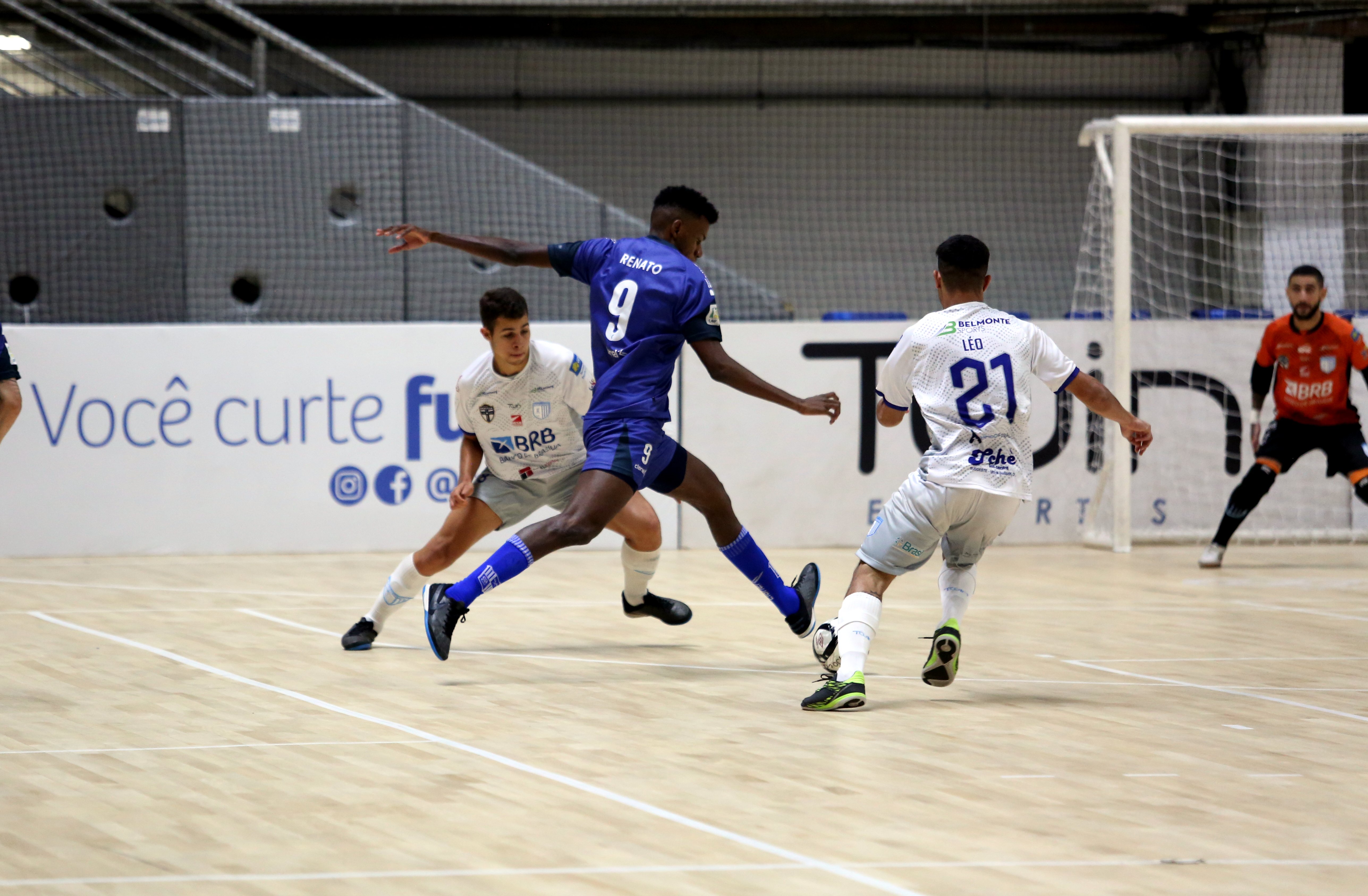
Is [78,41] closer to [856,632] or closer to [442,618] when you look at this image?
[442,618]

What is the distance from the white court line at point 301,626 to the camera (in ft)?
21.2

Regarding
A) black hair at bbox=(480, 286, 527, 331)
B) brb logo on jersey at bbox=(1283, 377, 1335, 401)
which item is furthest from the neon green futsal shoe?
brb logo on jersey at bbox=(1283, 377, 1335, 401)

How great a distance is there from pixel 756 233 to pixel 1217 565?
29.4ft

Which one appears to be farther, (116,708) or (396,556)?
(396,556)

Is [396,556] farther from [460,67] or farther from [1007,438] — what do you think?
[460,67]

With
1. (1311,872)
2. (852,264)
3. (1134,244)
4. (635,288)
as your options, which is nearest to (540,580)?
(635,288)

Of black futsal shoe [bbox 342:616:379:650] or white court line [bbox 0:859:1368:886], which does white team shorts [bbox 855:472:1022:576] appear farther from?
black futsal shoe [bbox 342:616:379:650]

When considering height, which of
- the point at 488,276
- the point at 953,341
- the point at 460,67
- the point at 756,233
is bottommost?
the point at 953,341

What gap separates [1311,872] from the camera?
3205 millimetres

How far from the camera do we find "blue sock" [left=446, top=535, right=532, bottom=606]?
5348mm

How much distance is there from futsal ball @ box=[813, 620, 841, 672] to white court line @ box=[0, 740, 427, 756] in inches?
58.3

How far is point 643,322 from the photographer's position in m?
5.62

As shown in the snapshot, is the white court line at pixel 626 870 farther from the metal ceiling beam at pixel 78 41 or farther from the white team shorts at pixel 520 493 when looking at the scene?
the metal ceiling beam at pixel 78 41

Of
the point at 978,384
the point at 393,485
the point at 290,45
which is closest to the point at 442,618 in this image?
the point at 978,384
